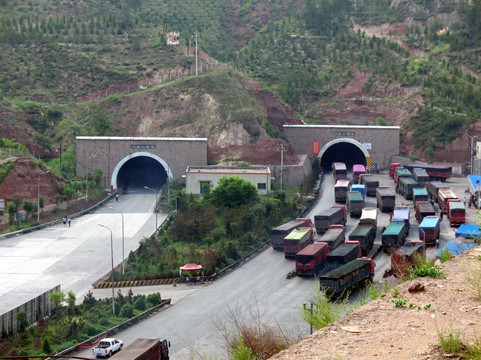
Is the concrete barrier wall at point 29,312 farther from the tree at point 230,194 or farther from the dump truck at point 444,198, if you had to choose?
the dump truck at point 444,198

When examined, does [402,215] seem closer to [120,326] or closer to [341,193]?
[341,193]

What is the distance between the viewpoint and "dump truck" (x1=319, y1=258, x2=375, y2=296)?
34.8 metres

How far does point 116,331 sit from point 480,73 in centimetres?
7411

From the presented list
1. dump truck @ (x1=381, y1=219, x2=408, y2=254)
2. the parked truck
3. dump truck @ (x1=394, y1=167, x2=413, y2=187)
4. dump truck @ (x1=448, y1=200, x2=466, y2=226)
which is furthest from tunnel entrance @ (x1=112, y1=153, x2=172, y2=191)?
the parked truck

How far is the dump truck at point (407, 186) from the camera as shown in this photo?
201ft

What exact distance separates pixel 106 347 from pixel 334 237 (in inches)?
769

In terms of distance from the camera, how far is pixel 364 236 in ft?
146

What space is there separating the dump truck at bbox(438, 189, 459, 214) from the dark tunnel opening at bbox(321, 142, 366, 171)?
24572mm

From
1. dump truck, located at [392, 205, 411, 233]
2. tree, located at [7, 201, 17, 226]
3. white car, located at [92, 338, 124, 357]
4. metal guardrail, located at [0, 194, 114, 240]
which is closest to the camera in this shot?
white car, located at [92, 338, 124, 357]

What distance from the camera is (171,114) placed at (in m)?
77.6

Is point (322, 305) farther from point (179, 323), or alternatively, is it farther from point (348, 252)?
point (348, 252)

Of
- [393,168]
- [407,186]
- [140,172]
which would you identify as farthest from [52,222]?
[393,168]

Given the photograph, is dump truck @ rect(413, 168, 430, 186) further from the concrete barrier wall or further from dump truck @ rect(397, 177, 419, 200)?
the concrete barrier wall

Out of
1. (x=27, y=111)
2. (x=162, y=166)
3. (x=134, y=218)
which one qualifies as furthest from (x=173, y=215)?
(x=27, y=111)
